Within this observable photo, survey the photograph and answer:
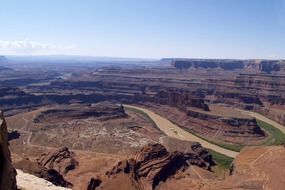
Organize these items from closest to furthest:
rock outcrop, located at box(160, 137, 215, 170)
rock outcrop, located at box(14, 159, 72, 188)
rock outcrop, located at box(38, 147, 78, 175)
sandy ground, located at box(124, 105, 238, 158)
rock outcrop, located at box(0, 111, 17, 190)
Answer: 1. rock outcrop, located at box(0, 111, 17, 190)
2. rock outcrop, located at box(14, 159, 72, 188)
3. rock outcrop, located at box(38, 147, 78, 175)
4. rock outcrop, located at box(160, 137, 215, 170)
5. sandy ground, located at box(124, 105, 238, 158)

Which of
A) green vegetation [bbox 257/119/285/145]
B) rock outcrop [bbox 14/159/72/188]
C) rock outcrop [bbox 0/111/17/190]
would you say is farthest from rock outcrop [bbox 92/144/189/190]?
green vegetation [bbox 257/119/285/145]

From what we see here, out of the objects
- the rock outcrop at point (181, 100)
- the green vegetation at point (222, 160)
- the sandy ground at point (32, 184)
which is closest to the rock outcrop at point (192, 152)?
the green vegetation at point (222, 160)

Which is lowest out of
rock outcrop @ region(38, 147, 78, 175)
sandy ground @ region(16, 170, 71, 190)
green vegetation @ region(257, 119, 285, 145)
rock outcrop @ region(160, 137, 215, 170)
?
green vegetation @ region(257, 119, 285, 145)

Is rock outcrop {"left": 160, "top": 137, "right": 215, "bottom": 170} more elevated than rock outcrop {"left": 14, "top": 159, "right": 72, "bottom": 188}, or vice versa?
rock outcrop {"left": 14, "top": 159, "right": 72, "bottom": 188}

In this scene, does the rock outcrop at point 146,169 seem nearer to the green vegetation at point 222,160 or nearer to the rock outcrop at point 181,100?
the green vegetation at point 222,160

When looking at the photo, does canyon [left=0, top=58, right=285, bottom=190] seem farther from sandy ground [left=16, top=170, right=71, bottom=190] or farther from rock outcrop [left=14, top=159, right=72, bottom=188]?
sandy ground [left=16, top=170, right=71, bottom=190]

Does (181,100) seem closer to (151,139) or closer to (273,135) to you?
(273,135)
